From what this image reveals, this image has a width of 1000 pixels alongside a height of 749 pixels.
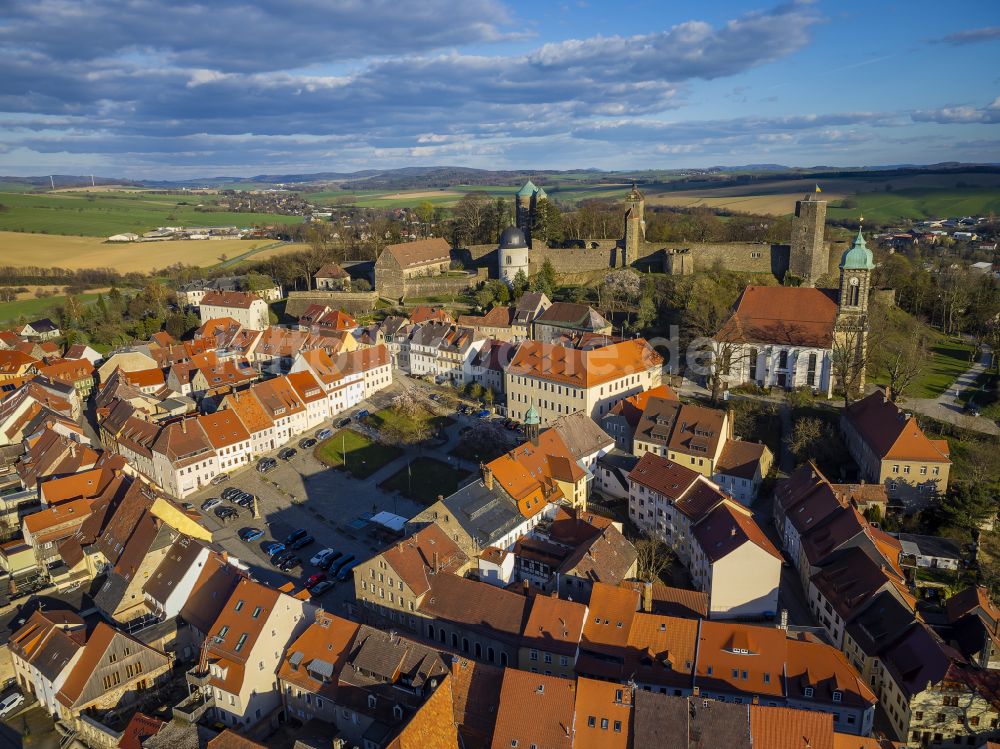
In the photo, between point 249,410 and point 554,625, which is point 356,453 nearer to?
point 249,410

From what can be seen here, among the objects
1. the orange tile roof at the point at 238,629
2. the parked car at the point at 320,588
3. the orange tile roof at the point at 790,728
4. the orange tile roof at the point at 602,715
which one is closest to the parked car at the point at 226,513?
the parked car at the point at 320,588

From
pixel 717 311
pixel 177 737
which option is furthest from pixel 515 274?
pixel 177 737

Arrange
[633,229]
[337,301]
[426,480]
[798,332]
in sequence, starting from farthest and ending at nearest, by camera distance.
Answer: [337,301]
[633,229]
[798,332]
[426,480]

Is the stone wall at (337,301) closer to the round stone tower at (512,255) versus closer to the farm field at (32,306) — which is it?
the round stone tower at (512,255)

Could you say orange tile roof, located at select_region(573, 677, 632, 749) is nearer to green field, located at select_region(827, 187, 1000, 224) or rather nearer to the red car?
the red car

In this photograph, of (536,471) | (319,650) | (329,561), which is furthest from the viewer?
Result: (536,471)

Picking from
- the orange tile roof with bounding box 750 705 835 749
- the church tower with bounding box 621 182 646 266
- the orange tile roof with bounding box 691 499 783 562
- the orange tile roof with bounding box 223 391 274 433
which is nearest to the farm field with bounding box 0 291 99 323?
the orange tile roof with bounding box 223 391 274 433

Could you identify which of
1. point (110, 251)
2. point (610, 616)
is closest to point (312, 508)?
point (610, 616)
